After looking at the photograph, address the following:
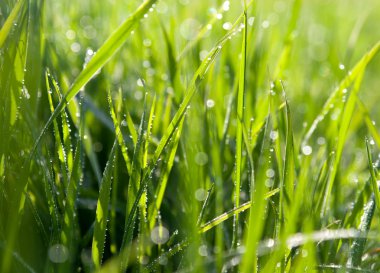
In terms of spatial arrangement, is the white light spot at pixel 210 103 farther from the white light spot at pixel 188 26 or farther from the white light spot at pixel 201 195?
the white light spot at pixel 188 26

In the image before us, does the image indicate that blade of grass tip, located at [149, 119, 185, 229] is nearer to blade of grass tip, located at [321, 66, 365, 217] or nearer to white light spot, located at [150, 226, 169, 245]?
white light spot, located at [150, 226, 169, 245]

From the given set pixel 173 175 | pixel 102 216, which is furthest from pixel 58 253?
pixel 173 175

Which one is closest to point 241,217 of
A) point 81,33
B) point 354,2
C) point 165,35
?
point 165,35

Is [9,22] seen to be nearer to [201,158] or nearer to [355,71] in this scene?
[201,158]

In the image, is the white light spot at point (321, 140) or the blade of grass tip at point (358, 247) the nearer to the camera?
the blade of grass tip at point (358, 247)

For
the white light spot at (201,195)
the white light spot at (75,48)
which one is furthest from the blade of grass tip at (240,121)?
the white light spot at (75,48)

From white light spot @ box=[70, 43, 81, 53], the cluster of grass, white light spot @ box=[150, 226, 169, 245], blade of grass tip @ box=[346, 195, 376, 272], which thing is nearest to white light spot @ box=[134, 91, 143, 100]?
the cluster of grass

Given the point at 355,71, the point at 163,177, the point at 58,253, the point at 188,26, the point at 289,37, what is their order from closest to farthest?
the point at 58,253 < the point at 163,177 < the point at 355,71 < the point at 289,37 < the point at 188,26

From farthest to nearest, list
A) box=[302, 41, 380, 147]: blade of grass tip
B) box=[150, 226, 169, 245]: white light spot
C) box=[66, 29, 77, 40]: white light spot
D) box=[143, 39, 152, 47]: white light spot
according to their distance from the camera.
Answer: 1. box=[66, 29, 77, 40]: white light spot
2. box=[143, 39, 152, 47]: white light spot
3. box=[302, 41, 380, 147]: blade of grass tip
4. box=[150, 226, 169, 245]: white light spot

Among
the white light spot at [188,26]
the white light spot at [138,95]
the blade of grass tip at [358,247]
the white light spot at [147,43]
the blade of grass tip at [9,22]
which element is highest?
the white light spot at [188,26]

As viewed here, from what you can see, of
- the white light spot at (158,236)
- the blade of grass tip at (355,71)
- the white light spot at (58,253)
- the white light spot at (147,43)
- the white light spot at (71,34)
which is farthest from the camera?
the white light spot at (71,34)

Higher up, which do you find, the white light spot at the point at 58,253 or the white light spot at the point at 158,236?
the white light spot at the point at 158,236
